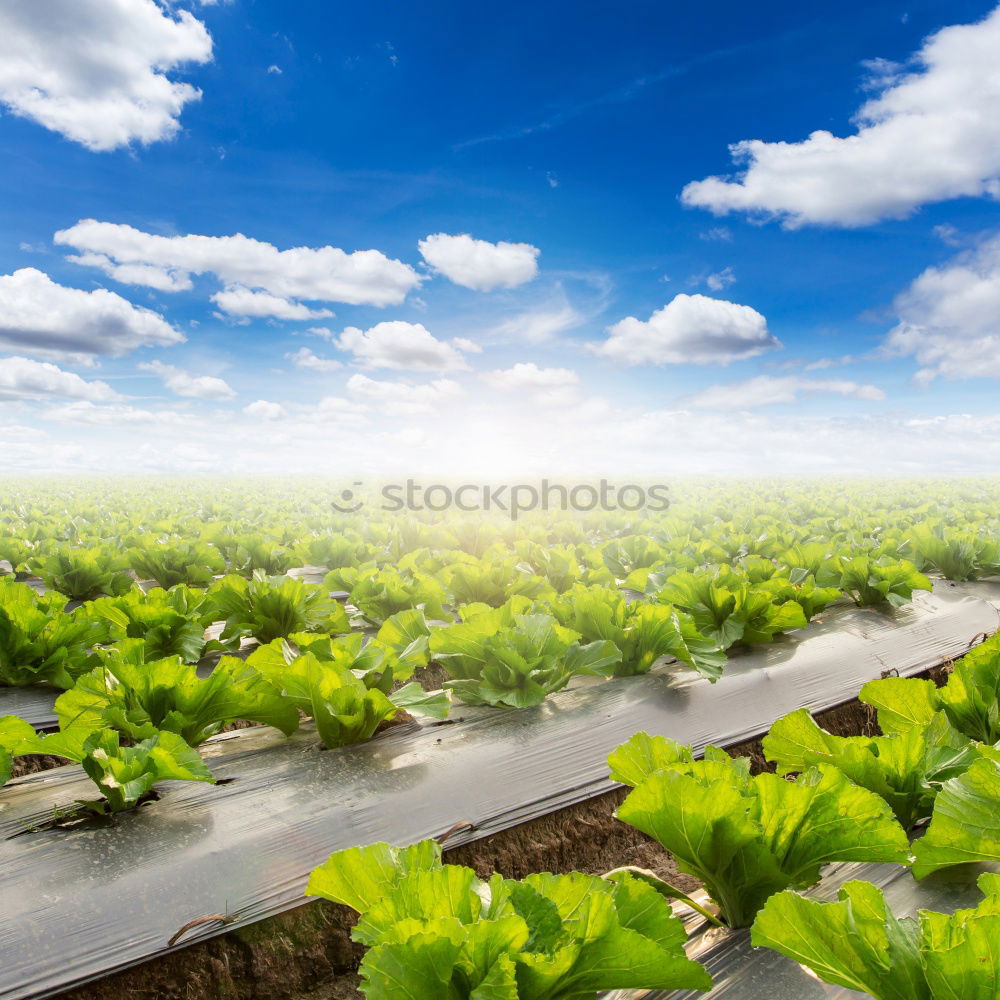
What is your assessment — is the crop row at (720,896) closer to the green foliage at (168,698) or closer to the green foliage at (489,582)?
the green foliage at (168,698)

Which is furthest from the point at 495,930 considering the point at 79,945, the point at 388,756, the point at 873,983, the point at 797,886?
the point at 388,756

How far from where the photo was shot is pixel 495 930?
3.64 feet

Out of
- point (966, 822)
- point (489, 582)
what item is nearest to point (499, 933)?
point (966, 822)

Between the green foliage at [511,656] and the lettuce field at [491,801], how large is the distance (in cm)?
1

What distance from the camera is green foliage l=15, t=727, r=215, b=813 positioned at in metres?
1.92

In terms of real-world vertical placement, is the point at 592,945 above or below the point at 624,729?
above

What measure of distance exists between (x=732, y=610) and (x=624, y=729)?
4.37 feet

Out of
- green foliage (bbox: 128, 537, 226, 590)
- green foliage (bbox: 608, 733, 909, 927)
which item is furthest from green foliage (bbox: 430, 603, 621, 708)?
green foliage (bbox: 128, 537, 226, 590)

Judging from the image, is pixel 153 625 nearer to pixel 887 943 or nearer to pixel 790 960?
pixel 790 960

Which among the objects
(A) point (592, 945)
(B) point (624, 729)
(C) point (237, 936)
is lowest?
(C) point (237, 936)

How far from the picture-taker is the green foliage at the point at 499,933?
3.57ft

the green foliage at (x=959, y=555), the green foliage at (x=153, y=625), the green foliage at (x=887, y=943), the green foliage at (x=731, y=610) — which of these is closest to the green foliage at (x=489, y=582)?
the green foliage at (x=731, y=610)

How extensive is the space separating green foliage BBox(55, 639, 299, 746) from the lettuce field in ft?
0.04

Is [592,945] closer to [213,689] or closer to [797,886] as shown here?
[797,886]
